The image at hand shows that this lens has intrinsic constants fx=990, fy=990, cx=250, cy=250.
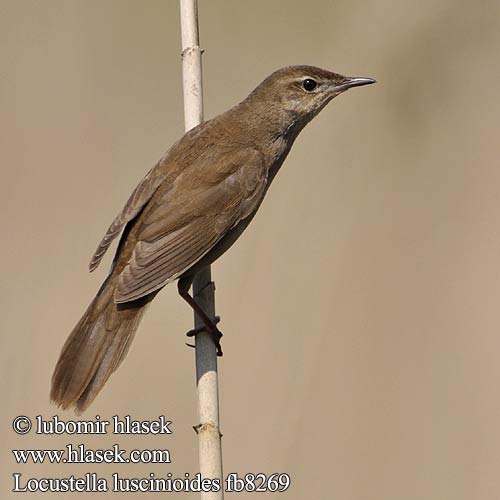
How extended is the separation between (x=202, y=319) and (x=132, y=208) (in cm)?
48

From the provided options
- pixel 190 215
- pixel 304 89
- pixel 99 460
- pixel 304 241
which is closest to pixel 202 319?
pixel 190 215

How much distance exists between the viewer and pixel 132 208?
137 inches

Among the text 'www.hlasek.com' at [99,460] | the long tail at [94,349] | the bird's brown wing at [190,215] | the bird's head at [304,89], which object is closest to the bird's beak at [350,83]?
the bird's head at [304,89]

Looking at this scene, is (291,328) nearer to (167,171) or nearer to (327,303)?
(327,303)

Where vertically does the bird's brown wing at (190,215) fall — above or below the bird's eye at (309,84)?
below

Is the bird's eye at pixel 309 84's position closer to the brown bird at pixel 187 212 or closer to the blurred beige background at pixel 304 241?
the brown bird at pixel 187 212

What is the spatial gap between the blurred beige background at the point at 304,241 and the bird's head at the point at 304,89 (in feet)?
2.73

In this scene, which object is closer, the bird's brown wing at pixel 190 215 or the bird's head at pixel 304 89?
the bird's brown wing at pixel 190 215

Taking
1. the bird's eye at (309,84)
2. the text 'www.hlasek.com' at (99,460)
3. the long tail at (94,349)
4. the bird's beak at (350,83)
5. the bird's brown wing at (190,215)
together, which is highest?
→ the bird's eye at (309,84)

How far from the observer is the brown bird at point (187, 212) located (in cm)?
321

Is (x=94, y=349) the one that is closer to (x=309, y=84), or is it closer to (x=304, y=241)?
(x=309, y=84)

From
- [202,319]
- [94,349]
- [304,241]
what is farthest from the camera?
[304,241]

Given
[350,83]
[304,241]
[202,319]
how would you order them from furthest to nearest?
[304,241] → [350,83] → [202,319]

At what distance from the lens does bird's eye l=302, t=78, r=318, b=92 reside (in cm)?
372
